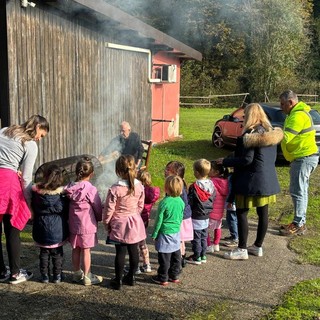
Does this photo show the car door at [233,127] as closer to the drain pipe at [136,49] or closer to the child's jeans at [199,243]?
the drain pipe at [136,49]

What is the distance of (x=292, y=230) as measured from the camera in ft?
20.0

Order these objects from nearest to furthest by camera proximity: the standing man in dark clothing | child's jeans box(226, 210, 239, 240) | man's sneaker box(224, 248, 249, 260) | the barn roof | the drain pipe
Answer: man's sneaker box(224, 248, 249, 260)
child's jeans box(226, 210, 239, 240)
the standing man in dark clothing
the barn roof
the drain pipe

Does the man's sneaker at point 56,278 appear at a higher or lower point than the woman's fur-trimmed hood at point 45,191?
lower

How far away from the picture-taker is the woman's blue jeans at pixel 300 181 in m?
6.01

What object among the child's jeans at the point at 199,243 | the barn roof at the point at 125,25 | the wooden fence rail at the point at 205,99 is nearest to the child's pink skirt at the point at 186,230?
the child's jeans at the point at 199,243

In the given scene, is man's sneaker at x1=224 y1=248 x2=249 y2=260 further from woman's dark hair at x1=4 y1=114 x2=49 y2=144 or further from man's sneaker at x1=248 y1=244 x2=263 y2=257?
woman's dark hair at x1=4 y1=114 x2=49 y2=144

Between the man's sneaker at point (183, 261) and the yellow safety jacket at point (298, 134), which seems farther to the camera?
the yellow safety jacket at point (298, 134)

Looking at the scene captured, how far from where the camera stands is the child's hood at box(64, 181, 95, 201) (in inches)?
171

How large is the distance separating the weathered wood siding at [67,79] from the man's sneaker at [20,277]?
2.84 metres

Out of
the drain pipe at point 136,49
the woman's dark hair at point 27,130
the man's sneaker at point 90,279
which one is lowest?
the man's sneaker at point 90,279

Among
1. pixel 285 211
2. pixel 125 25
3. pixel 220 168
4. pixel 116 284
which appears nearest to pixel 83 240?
pixel 116 284

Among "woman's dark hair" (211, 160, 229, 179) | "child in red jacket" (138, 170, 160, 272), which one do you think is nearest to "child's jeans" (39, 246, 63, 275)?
"child in red jacket" (138, 170, 160, 272)

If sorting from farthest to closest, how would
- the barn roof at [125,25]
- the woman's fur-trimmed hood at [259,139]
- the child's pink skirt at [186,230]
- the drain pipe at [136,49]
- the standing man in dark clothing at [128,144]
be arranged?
the drain pipe at [136,49] → the barn roof at [125,25] → the standing man in dark clothing at [128,144] → the woman's fur-trimmed hood at [259,139] → the child's pink skirt at [186,230]

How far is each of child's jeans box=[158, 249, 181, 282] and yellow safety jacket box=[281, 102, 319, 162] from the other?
2.21 m
